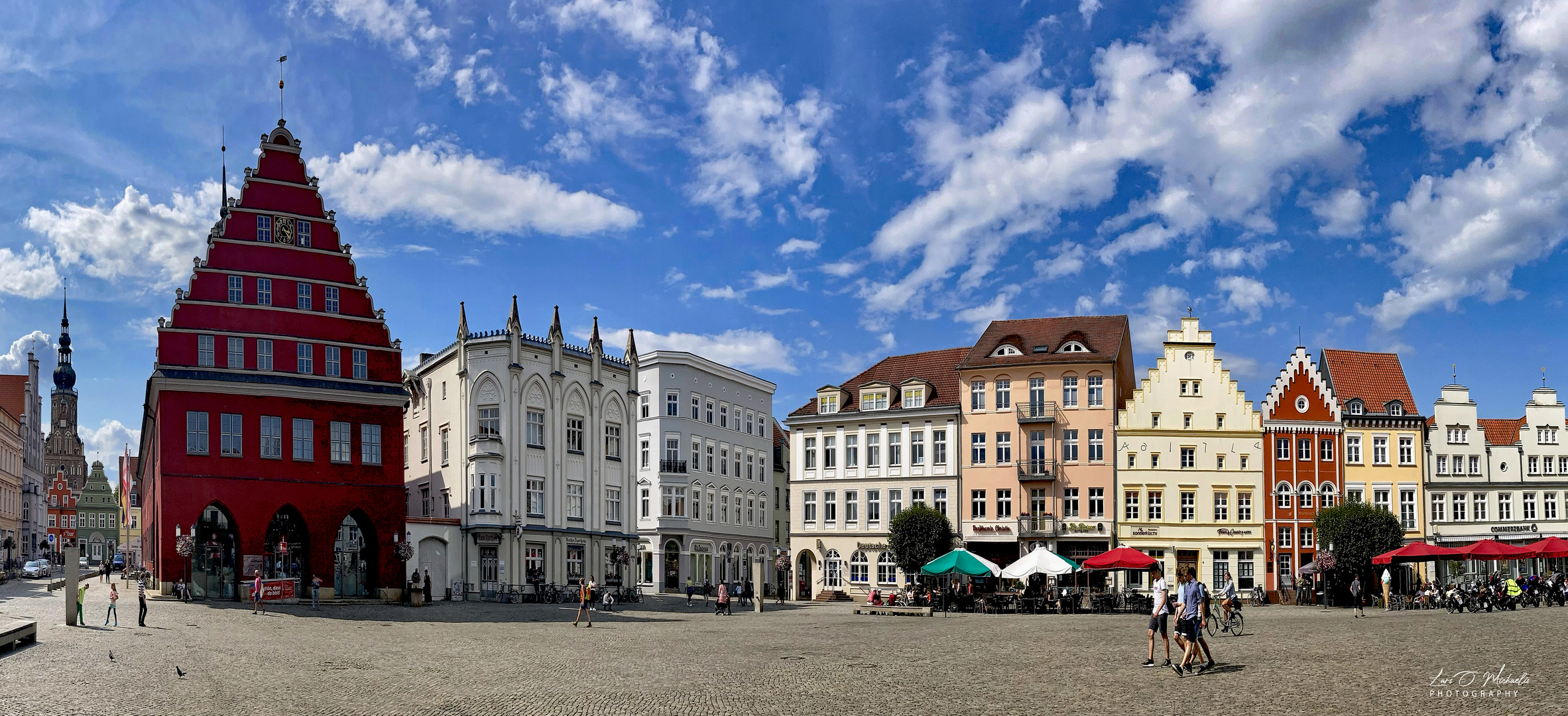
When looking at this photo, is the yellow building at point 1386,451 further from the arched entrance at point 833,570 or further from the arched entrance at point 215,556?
the arched entrance at point 215,556

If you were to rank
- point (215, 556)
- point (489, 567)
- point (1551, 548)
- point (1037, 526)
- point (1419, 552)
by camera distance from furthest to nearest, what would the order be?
point (1037, 526)
point (489, 567)
point (215, 556)
point (1419, 552)
point (1551, 548)

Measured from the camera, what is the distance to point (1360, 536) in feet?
195

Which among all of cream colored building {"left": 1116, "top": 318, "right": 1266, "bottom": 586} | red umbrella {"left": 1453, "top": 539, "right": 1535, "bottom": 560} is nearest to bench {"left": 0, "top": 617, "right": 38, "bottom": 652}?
cream colored building {"left": 1116, "top": 318, "right": 1266, "bottom": 586}

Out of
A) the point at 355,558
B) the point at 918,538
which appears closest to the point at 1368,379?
the point at 918,538

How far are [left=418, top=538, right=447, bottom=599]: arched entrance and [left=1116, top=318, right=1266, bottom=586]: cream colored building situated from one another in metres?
32.8

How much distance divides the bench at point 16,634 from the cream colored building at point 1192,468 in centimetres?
4850

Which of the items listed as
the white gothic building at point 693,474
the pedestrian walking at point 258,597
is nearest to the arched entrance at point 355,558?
the pedestrian walking at point 258,597

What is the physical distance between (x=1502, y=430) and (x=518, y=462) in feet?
178

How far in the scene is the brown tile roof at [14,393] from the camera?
→ 126000 millimetres

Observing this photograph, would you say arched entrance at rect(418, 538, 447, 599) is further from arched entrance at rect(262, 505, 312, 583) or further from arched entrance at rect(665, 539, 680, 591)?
arched entrance at rect(665, 539, 680, 591)

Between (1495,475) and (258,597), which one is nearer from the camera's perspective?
(258,597)

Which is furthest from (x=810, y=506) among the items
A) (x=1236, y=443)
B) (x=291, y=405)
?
(x=291, y=405)

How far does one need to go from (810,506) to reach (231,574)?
30858 millimetres

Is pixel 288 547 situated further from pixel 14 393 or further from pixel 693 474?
pixel 14 393
